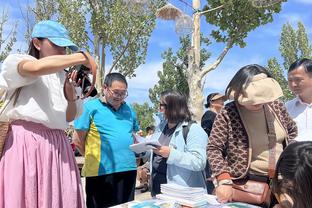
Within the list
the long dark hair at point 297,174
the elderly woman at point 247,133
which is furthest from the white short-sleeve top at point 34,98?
the long dark hair at point 297,174

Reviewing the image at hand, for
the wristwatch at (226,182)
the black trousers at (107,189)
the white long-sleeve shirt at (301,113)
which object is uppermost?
the white long-sleeve shirt at (301,113)

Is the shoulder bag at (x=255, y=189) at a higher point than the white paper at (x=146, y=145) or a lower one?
lower

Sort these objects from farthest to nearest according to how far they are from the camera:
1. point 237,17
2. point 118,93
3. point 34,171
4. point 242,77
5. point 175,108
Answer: point 237,17 < point 118,93 < point 175,108 < point 242,77 < point 34,171

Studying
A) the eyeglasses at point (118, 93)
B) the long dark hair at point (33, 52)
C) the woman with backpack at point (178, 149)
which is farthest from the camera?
the eyeglasses at point (118, 93)

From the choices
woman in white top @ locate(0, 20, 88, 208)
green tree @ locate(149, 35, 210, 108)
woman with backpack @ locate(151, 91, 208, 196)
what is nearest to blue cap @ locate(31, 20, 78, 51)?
woman in white top @ locate(0, 20, 88, 208)

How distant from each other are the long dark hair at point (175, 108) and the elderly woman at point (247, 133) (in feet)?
2.13

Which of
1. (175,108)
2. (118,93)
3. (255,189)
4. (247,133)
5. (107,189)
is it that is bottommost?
(107,189)

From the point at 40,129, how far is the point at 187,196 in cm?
81

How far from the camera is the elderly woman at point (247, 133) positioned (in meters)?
2.13

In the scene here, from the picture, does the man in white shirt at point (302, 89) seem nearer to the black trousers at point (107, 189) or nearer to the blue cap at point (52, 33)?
the black trousers at point (107, 189)

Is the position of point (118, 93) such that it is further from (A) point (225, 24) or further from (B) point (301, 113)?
(A) point (225, 24)

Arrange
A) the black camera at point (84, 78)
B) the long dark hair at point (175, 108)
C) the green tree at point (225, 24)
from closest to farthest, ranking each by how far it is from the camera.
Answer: the black camera at point (84, 78) < the long dark hair at point (175, 108) < the green tree at point (225, 24)

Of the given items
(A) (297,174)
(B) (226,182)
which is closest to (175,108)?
(B) (226,182)

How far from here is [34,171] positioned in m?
1.95
